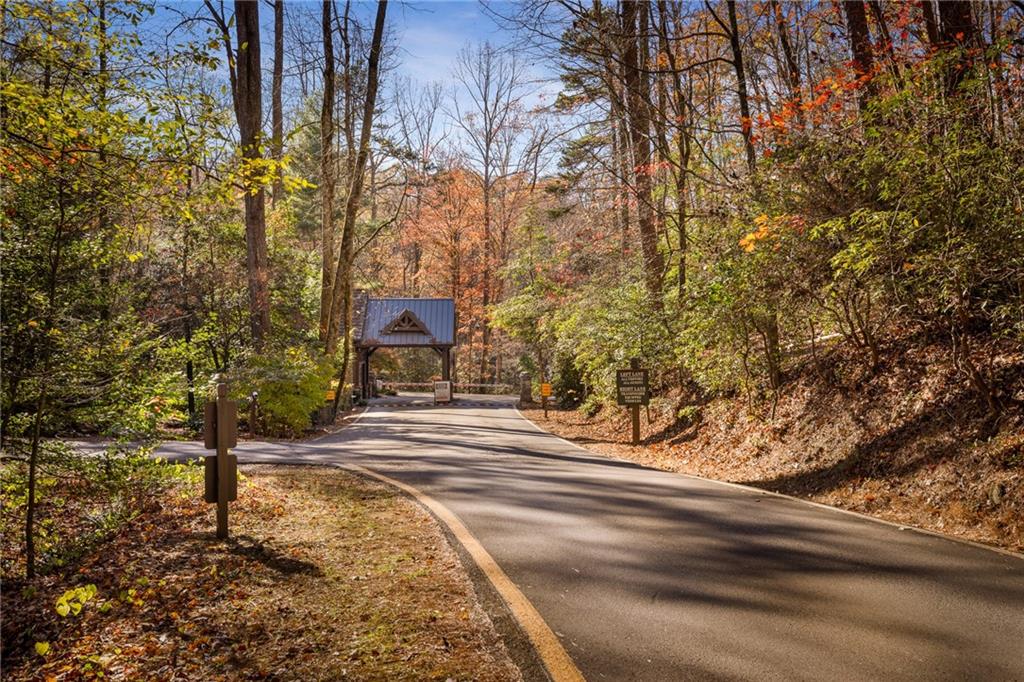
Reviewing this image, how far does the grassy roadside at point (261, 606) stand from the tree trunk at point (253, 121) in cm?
1064

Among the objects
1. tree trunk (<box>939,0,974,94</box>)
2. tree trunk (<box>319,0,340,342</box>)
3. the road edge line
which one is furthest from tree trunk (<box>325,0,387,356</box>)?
tree trunk (<box>939,0,974,94</box>)

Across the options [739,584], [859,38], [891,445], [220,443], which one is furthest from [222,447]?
[859,38]

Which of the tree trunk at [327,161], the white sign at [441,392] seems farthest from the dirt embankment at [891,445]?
the white sign at [441,392]

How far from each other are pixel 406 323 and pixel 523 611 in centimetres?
3255

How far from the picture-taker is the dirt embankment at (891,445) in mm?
6395

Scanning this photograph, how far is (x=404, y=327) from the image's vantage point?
1409 inches

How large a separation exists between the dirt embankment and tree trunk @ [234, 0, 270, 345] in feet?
35.6

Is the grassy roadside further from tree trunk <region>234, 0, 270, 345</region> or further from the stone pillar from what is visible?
the stone pillar

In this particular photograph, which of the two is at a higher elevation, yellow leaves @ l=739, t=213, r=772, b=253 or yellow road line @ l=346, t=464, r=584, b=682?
yellow leaves @ l=739, t=213, r=772, b=253

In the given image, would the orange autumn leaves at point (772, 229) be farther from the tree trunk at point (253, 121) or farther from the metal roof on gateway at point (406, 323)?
the metal roof on gateway at point (406, 323)

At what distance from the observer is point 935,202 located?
7.10m

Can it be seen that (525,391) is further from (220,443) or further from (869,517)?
(220,443)

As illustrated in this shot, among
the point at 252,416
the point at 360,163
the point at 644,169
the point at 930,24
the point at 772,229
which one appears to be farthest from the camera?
the point at 360,163

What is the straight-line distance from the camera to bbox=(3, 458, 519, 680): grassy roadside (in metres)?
3.43
